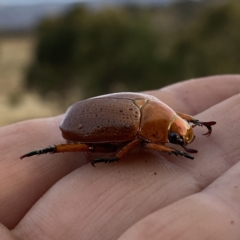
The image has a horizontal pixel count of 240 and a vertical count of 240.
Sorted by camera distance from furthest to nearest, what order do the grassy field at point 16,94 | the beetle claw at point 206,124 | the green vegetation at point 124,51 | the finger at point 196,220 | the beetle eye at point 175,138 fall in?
the grassy field at point 16,94 → the green vegetation at point 124,51 → the beetle claw at point 206,124 → the beetle eye at point 175,138 → the finger at point 196,220

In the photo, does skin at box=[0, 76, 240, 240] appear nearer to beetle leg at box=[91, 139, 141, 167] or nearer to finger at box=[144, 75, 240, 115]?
beetle leg at box=[91, 139, 141, 167]

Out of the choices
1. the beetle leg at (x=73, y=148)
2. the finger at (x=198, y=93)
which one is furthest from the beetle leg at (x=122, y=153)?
the finger at (x=198, y=93)

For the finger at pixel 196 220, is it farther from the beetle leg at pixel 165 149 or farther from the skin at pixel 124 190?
the beetle leg at pixel 165 149

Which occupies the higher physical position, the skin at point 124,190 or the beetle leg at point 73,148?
the beetle leg at point 73,148

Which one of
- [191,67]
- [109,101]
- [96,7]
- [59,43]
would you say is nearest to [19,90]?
[59,43]

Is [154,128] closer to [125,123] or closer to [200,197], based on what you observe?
[125,123]

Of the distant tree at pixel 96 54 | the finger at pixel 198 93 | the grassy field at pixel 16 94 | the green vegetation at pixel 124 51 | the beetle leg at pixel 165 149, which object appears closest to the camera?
the beetle leg at pixel 165 149
